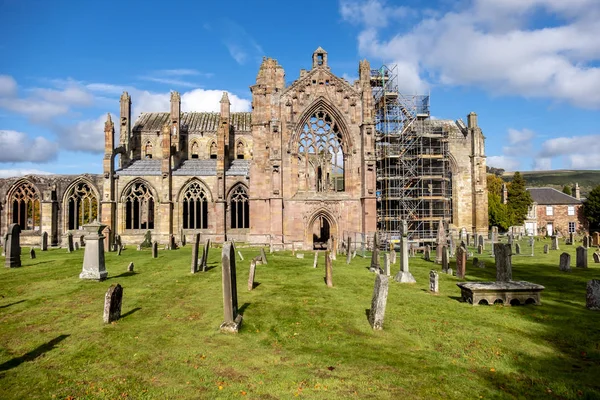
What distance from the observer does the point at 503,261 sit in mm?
11891

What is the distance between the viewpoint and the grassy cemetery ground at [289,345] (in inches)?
257

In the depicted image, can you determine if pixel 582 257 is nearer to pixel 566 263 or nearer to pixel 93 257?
pixel 566 263

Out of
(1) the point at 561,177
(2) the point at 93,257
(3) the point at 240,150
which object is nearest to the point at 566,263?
(2) the point at 93,257

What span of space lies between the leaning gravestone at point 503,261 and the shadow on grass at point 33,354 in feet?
39.3

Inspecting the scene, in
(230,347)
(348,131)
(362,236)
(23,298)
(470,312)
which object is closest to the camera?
(230,347)

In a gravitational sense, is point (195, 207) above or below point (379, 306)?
above

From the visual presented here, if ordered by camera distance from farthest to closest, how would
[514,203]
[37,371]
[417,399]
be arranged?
[514,203] < [37,371] < [417,399]

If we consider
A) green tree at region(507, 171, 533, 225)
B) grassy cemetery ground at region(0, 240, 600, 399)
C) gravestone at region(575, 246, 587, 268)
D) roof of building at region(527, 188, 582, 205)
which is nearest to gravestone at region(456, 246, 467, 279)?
grassy cemetery ground at region(0, 240, 600, 399)


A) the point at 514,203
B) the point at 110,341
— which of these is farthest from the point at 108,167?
the point at 514,203

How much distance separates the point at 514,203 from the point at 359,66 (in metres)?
34.4

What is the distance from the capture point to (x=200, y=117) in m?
45.9

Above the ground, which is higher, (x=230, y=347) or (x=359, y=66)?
(x=359, y=66)

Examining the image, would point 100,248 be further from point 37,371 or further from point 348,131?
point 348,131

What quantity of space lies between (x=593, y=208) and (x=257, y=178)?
4861 cm
